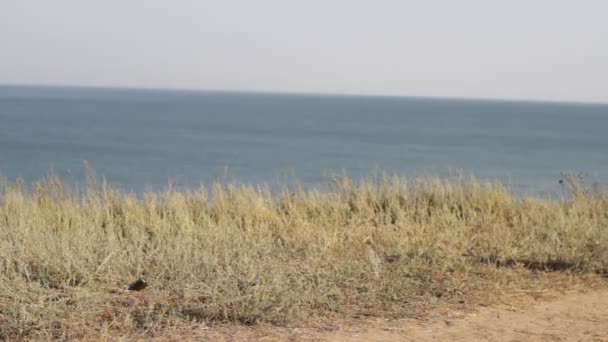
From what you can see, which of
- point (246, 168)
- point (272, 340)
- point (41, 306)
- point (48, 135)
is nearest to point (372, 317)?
point (272, 340)

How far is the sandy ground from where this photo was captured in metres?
6.09

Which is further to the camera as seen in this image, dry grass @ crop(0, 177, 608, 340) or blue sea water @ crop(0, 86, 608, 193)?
blue sea water @ crop(0, 86, 608, 193)

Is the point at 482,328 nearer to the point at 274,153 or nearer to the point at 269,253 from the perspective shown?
the point at 269,253

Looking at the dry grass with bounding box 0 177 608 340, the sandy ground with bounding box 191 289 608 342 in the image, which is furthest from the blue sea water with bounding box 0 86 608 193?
the sandy ground with bounding box 191 289 608 342

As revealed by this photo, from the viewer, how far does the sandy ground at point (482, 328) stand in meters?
6.09

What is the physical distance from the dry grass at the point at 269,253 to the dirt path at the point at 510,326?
372 mm

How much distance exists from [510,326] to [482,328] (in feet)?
0.81

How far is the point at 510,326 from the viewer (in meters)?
6.51

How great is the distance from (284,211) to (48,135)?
51.9 m

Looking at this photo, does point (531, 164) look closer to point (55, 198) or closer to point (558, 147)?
point (558, 147)

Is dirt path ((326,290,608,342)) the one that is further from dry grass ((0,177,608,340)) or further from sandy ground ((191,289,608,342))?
dry grass ((0,177,608,340))

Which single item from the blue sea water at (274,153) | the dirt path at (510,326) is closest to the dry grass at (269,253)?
the dirt path at (510,326)

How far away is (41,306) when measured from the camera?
6.13m

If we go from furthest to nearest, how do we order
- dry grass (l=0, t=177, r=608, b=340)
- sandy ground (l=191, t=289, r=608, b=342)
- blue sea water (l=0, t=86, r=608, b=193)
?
blue sea water (l=0, t=86, r=608, b=193) < dry grass (l=0, t=177, r=608, b=340) < sandy ground (l=191, t=289, r=608, b=342)
